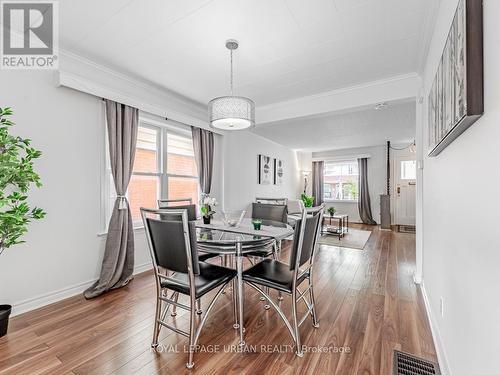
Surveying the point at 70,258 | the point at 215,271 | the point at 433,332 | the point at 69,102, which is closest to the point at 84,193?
the point at 70,258

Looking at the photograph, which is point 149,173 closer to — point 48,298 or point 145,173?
point 145,173

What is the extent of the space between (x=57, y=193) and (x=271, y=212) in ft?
7.82

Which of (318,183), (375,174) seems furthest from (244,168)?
(375,174)

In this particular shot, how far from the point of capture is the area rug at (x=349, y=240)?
474cm

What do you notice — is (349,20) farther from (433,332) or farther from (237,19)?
(433,332)

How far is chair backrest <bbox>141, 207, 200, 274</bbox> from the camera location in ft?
4.95

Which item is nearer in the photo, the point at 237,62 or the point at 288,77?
the point at 237,62

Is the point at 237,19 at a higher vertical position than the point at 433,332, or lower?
higher

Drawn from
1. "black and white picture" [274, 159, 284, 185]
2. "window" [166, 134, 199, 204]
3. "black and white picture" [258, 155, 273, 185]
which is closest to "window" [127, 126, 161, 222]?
"window" [166, 134, 199, 204]

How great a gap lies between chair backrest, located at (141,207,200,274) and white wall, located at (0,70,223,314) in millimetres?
1415

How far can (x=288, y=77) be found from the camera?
9.86ft

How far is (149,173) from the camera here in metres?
3.38

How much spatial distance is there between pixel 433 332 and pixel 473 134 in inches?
64.0

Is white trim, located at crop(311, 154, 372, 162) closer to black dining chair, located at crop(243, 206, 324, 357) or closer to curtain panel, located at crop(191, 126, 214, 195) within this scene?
curtain panel, located at crop(191, 126, 214, 195)
